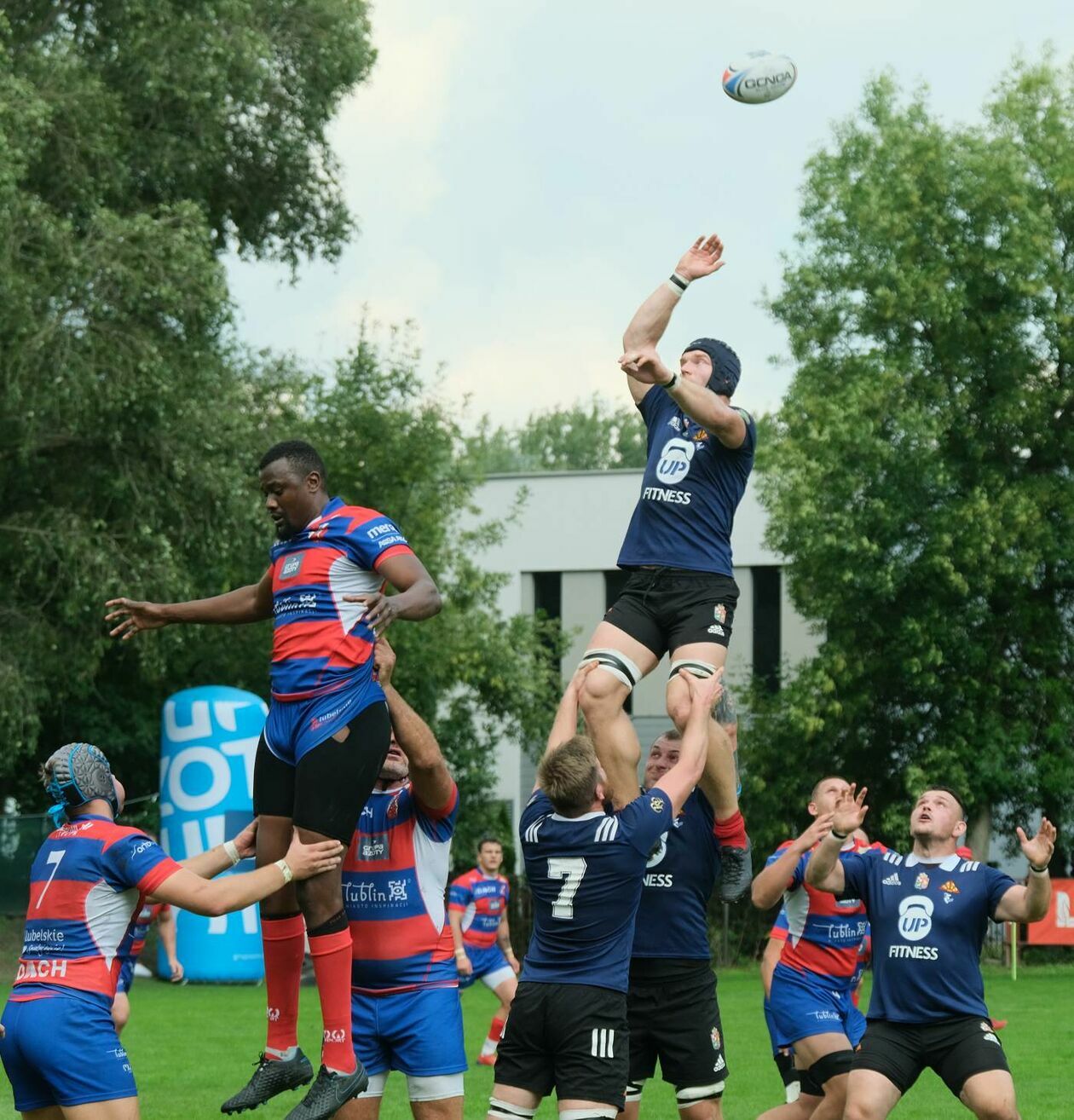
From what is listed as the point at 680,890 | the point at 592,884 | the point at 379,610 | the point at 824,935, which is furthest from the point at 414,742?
the point at 824,935

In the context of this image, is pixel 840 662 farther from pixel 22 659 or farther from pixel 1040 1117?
pixel 1040 1117

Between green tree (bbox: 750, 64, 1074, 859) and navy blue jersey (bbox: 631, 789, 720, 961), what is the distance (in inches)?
983

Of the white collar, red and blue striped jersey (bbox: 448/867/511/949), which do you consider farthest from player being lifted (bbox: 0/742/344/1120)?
red and blue striped jersey (bbox: 448/867/511/949)

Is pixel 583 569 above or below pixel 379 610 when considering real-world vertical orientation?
above

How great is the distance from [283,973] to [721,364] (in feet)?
11.5

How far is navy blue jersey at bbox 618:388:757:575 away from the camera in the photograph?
836 centimetres

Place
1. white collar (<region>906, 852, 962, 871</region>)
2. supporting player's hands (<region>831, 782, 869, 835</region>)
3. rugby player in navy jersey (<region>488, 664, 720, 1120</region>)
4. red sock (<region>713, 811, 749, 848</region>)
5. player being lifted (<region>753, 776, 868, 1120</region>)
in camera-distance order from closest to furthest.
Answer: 1. rugby player in navy jersey (<region>488, 664, 720, 1120</region>)
2. red sock (<region>713, 811, 749, 848</region>)
3. supporting player's hands (<region>831, 782, 869, 835</region>)
4. white collar (<region>906, 852, 962, 871</region>)
5. player being lifted (<region>753, 776, 868, 1120</region>)

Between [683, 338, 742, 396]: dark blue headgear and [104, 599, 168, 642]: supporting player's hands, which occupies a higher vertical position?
[683, 338, 742, 396]: dark blue headgear

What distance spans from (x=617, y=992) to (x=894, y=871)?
2.99 meters

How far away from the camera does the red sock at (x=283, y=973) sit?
7.41 metres

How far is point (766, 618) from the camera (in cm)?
4362

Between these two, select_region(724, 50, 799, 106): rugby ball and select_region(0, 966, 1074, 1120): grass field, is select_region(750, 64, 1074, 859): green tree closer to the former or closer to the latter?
select_region(0, 966, 1074, 1120): grass field

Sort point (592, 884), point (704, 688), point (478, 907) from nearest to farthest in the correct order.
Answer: point (592, 884) → point (704, 688) → point (478, 907)

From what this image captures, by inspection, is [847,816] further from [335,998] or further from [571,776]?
[335,998]
